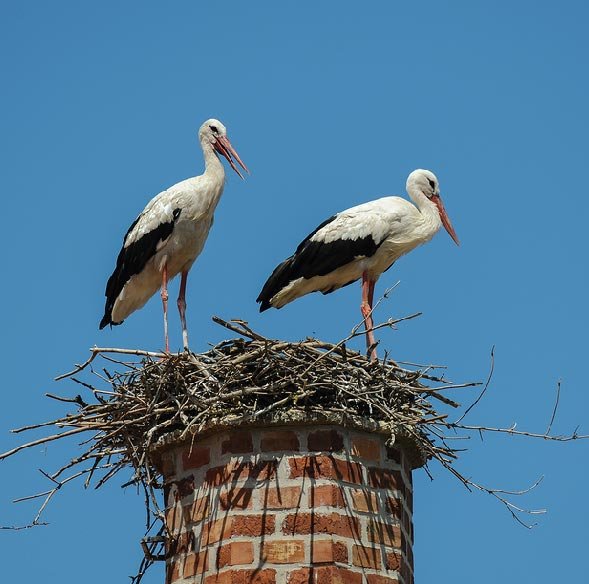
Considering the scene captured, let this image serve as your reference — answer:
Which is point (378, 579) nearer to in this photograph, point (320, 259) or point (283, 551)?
point (283, 551)

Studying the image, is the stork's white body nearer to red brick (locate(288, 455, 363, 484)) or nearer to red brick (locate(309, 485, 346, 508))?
red brick (locate(288, 455, 363, 484))

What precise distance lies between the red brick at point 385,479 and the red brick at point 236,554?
31.4 inches

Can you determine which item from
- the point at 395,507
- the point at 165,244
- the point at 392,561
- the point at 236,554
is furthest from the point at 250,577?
the point at 165,244

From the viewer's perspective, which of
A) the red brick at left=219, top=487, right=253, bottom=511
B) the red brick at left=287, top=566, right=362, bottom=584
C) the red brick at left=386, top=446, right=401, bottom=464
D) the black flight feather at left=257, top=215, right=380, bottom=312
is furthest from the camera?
the black flight feather at left=257, top=215, right=380, bottom=312

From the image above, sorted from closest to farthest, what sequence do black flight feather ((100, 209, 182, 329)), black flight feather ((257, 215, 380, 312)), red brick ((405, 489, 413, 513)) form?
red brick ((405, 489, 413, 513)) < black flight feather ((100, 209, 182, 329)) < black flight feather ((257, 215, 380, 312))

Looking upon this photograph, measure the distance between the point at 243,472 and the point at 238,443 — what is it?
0.62 feet

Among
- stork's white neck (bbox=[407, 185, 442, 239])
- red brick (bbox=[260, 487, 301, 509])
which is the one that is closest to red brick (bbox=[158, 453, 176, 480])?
red brick (bbox=[260, 487, 301, 509])

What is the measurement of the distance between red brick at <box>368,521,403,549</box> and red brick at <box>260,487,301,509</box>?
1.43ft

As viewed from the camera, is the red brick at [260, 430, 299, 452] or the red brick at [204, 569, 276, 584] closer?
the red brick at [204, 569, 276, 584]

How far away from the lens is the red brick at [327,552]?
7.22 m

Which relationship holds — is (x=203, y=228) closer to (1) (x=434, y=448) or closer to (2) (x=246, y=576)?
(1) (x=434, y=448)

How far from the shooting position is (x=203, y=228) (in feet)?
36.6

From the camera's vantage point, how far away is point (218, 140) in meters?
11.7

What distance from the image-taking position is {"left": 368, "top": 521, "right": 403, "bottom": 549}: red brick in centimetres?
751
